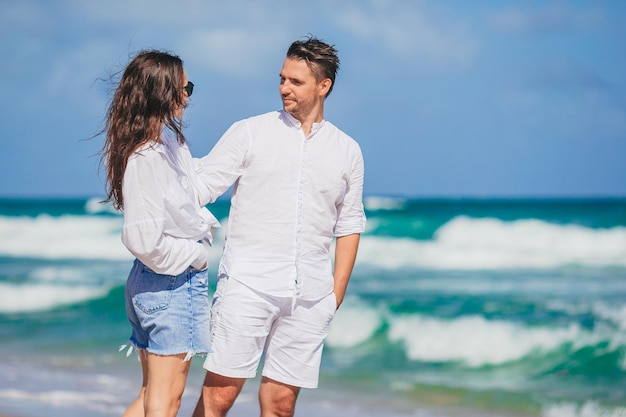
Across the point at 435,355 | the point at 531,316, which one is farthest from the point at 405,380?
the point at 531,316

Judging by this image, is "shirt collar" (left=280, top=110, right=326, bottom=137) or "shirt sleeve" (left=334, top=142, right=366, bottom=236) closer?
"shirt collar" (left=280, top=110, right=326, bottom=137)

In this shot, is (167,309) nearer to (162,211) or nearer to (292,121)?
(162,211)

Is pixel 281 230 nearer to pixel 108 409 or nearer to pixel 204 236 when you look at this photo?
pixel 204 236

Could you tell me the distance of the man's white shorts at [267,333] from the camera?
145 inches

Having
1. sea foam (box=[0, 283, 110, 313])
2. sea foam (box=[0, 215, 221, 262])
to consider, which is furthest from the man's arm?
sea foam (box=[0, 215, 221, 262])

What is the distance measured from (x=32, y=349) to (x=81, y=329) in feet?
4.36

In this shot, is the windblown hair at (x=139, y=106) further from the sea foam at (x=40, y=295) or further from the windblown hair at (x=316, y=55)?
the sea foam at (x=40, y=295)

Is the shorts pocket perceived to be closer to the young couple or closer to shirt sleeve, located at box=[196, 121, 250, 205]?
the young couple

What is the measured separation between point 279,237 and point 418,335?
656cm

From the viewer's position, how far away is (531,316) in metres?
10.8

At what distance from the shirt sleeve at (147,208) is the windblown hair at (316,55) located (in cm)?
94

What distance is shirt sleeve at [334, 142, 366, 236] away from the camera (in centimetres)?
407

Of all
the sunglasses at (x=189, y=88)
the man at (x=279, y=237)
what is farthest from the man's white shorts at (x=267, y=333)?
the sunglasses at (x=189, y=88)

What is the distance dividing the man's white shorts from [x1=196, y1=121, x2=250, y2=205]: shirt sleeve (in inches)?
15.6
